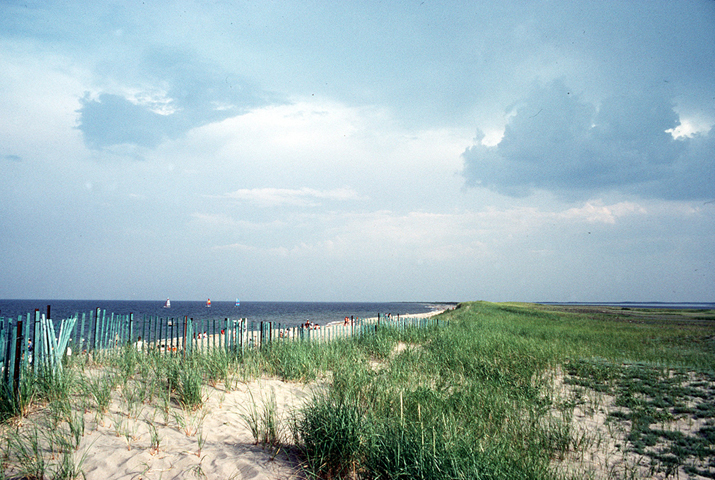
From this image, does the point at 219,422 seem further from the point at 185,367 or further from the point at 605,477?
the point at 605,477

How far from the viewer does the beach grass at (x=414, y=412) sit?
3932 mm

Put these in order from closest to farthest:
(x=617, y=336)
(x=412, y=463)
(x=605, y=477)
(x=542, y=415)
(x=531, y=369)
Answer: (x=412, y=463) → (x=605, y=477) → (x=542, y=415) → (x=531, y=369) → (x=617, y=336)

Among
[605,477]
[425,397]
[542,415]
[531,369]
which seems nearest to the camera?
[605,477]

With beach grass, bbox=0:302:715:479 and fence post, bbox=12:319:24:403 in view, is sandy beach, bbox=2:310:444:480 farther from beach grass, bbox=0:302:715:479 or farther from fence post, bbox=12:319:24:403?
fence post, bbox=12:319:24:403

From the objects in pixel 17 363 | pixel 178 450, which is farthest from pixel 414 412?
pixel 17 363

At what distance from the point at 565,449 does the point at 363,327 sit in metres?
9.91

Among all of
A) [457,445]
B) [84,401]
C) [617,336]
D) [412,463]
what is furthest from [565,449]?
[617,336]

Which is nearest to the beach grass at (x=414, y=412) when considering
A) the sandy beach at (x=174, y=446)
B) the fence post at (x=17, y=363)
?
the sandy beach at (x=174, y=446)

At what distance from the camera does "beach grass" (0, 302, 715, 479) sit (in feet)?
12.9

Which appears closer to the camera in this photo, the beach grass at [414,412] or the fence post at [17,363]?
the beach grass at [414,412]

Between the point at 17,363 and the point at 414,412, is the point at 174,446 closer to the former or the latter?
the point at 17,363

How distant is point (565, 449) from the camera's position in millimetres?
5379

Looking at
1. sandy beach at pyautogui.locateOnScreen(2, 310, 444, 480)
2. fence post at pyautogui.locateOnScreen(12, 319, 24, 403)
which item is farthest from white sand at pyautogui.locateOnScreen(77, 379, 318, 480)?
fence post at pyautogui.locateOnScreen(12, 319, 24, 403)

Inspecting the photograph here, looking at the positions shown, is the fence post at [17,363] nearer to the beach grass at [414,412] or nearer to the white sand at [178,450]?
the beach grass at [414,412]
